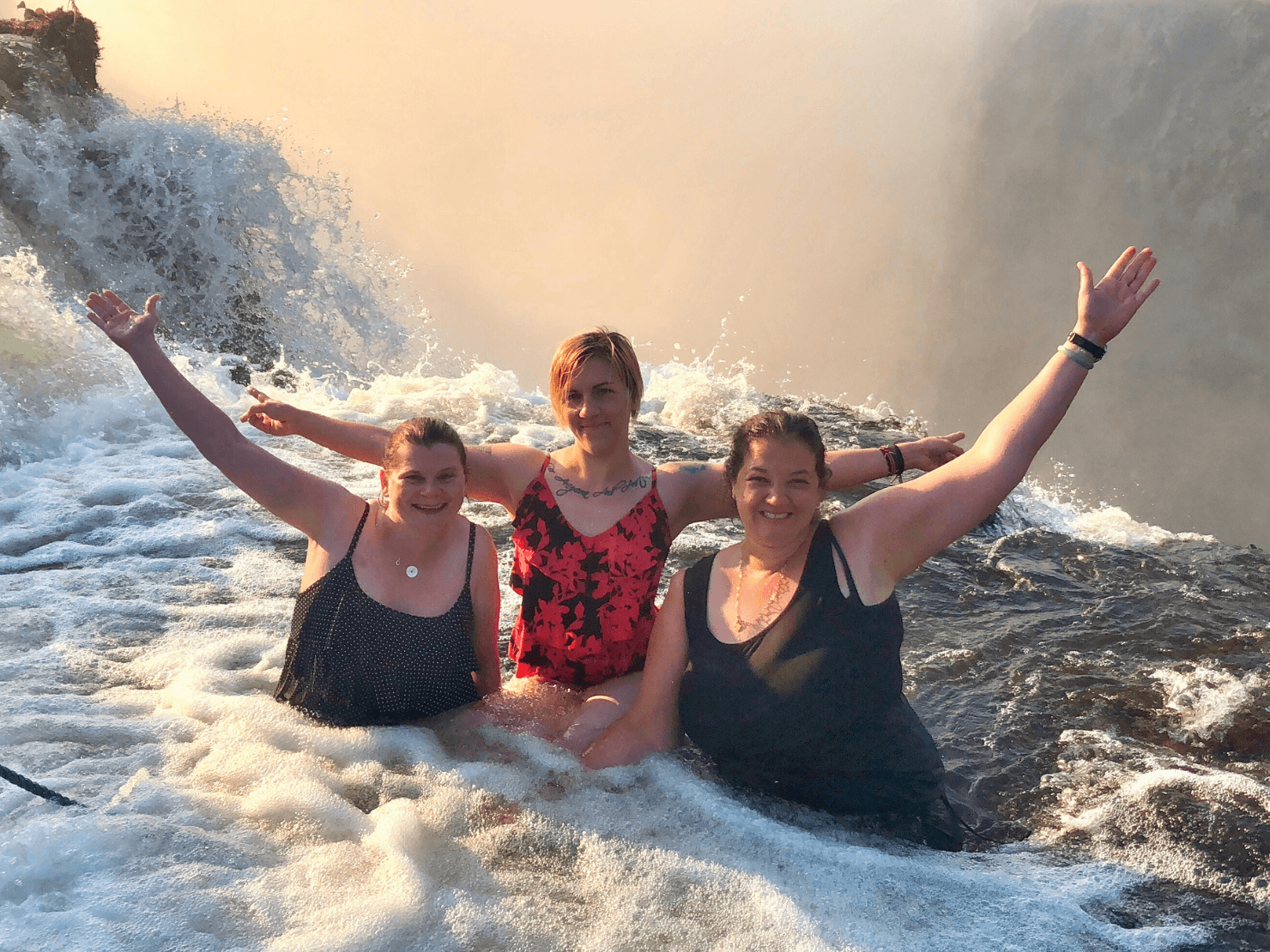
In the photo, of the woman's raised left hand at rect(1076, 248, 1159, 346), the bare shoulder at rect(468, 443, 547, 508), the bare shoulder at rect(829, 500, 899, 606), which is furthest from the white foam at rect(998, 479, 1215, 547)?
the bare shoulder at rect(468, 443, 547, 508)

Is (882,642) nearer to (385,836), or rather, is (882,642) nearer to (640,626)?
(640,626)

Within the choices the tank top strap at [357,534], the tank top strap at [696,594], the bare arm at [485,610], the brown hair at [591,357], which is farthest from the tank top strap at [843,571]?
the tank top strap at [357,534]

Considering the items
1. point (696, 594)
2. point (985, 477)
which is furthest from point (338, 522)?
point (985, 477)

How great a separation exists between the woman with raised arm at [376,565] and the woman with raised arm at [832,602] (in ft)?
2.32

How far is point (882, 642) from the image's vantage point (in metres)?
2.27

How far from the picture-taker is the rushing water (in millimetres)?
2184

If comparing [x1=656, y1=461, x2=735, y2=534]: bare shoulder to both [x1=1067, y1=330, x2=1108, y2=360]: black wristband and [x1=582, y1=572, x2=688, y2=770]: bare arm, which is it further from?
[x1=1067, y1=330, x2=1108, y2=360]: black wristband

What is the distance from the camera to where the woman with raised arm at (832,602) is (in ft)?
7.47

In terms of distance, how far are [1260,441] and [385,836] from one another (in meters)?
15.5

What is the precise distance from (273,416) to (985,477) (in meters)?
2.21

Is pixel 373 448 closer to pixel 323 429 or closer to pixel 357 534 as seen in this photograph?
pixel 323 429

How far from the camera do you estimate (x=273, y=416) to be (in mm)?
2857

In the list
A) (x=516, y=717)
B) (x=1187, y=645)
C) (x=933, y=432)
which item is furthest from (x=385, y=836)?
(x=933, y=432)

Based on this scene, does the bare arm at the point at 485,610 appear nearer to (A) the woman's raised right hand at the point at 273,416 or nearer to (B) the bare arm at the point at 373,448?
(B) the bare arm at the point at 373,448
